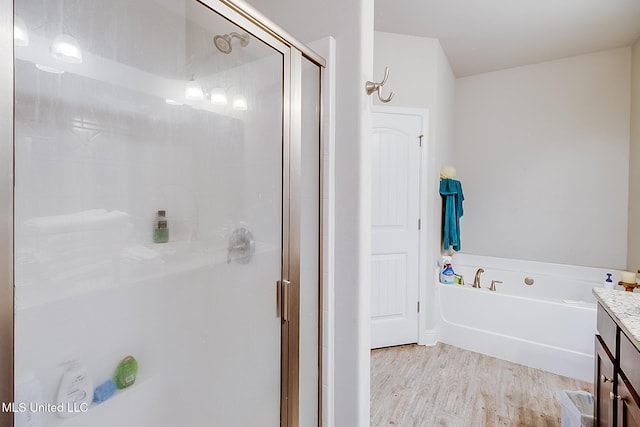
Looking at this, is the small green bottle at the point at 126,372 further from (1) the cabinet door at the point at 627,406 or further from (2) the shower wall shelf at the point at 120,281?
(1) the cabinet door at the point at 627,406

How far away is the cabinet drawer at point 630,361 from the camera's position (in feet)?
3.06

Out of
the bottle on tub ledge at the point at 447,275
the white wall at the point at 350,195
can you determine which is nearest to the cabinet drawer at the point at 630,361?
the white wall at the point at 350,195

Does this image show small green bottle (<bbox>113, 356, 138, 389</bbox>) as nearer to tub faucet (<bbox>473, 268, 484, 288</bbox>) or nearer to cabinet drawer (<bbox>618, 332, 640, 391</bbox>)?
cabinet drawer (<bbox>618, 332, 640, 391</bbox>)

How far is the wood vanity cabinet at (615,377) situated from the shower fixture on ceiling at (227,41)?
1.58 meters

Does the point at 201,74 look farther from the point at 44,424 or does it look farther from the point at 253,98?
the point at 44,424

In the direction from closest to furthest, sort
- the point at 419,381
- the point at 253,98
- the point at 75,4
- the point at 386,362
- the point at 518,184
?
1. the point at 75,4
2. the point at 253,98
3. the point at 419,381
4. the point at 386,362
5. the point at 518,184

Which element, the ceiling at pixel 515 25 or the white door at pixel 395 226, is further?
the white door at pixel 395 226

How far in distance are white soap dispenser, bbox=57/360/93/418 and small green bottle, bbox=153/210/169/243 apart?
0.50m

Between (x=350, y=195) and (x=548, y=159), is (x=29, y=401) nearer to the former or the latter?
(x=350, y=195)

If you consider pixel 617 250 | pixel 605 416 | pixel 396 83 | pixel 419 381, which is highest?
pixel 396 83

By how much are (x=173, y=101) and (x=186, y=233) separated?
20.2 inches

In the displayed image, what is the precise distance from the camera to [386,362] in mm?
2502

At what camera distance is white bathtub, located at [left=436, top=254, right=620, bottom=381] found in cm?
230

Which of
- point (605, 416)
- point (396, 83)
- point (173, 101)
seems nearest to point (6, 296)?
point (173, 101)
